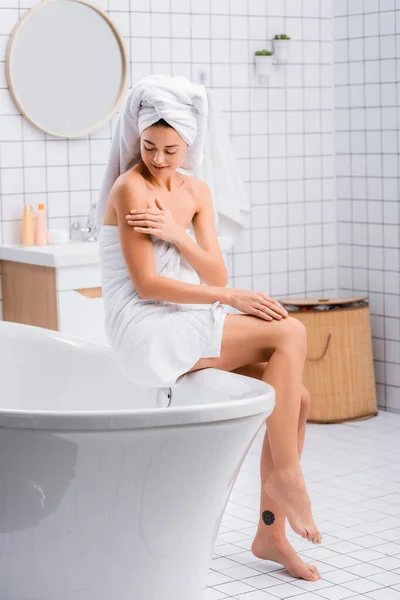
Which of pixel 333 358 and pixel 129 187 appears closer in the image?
pixel 129 187

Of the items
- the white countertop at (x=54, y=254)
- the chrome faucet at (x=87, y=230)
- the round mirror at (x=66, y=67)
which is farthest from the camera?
the chrome faucet at (x=87, y=230)

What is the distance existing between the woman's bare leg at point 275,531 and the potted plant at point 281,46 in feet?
7.77

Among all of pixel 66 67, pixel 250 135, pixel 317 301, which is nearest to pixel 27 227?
pixel 66 67

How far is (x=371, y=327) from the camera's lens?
5234 millimetres

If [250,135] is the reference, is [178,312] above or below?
below

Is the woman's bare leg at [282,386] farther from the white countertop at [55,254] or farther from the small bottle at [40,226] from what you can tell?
the small bottle at [40,226]

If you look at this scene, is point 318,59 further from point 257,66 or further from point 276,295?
point 276,295

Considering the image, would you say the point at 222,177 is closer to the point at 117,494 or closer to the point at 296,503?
the point at 296,503

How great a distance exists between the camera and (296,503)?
287 cm

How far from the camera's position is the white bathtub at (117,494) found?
241 cm

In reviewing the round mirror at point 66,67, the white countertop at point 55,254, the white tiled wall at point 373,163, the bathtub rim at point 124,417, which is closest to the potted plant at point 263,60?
the white tiled wall at point 373,163

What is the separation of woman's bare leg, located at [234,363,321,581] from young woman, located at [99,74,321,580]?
0.03 meters

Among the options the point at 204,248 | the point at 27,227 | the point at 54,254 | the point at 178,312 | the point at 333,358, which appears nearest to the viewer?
the point at 178,312

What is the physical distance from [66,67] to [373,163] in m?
1.55
